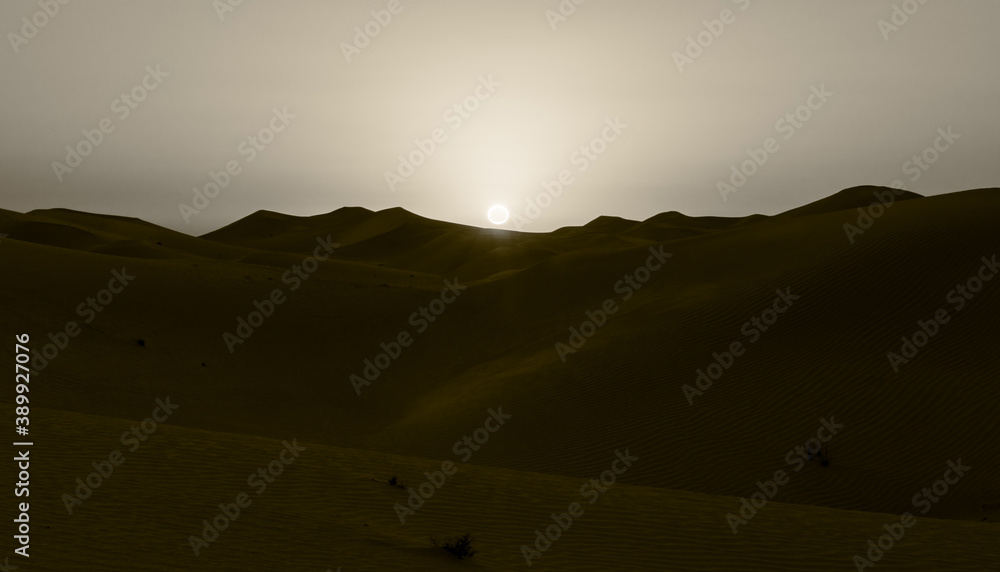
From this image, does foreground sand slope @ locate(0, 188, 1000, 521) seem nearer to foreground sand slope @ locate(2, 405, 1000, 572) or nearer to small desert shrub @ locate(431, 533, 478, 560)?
foreground sand slope @ locate(2, 405, 1000, 572)

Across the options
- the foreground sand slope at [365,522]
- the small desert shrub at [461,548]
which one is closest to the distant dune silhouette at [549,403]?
the foreground sand slope at [365,522]

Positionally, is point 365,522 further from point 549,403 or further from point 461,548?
point 549,403

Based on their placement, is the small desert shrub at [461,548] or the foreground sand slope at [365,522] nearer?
the foreground sand slope at [365,522]

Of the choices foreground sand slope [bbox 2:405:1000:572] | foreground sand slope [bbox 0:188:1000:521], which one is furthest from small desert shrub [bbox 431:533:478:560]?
foreground sand slope [bbox 0:188:1000:521]

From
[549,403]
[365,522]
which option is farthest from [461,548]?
[549,403]

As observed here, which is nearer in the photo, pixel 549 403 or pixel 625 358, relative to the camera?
pixel 549 403

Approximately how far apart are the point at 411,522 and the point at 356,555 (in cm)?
139

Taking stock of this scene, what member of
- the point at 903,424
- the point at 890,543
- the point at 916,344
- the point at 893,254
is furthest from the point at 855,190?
the point at 890,543

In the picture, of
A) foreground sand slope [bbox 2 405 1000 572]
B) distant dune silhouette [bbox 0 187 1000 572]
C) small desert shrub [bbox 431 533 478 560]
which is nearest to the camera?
foreground sand slope [bbox 2 405 1000 572]

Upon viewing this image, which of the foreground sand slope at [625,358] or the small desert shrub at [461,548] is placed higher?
the foreground sand slope at [625,358]

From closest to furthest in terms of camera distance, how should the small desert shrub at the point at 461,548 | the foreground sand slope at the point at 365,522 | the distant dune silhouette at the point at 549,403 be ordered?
the foreground sand slope at the point at 365,522 → the small desert shrub at the point at 461,548 → the distant dune silhouette at the point at 549,403

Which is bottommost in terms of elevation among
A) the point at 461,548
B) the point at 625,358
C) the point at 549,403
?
the point at 461,548

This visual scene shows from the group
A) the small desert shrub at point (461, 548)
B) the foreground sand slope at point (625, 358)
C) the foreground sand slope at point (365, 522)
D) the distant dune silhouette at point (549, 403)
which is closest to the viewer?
the foreground sand slope at point (365, 522)

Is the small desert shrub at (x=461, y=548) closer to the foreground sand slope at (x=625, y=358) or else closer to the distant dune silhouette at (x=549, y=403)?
the distant dune silhouette at (x=549, y=403)
